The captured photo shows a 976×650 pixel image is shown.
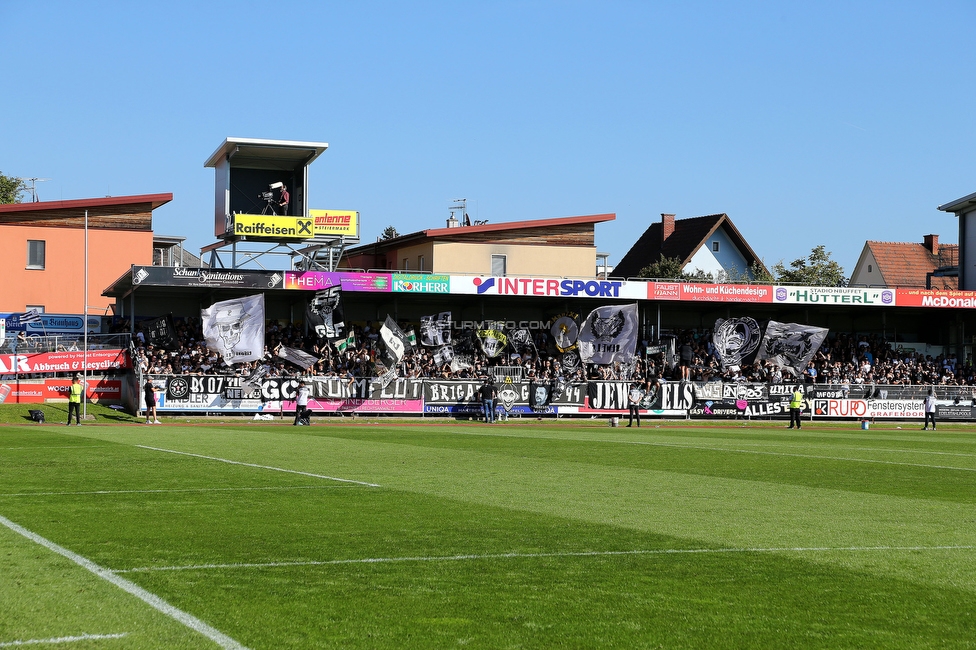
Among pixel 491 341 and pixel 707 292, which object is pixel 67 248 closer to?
pixel 491 341

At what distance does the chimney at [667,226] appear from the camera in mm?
78375

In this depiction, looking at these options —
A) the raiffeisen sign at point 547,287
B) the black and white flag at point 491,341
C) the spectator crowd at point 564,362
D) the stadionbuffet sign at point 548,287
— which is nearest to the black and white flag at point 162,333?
the spectator crowd at point 564,362

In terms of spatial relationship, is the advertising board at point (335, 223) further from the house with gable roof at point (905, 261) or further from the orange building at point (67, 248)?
the house with gable roof at point (905, 261)

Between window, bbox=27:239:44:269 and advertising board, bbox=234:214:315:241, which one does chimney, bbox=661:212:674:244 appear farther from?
window, bbox=27:239:44:269

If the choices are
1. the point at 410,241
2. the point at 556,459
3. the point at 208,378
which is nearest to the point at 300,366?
A: the point at 208,378

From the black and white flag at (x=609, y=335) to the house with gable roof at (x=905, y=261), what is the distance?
39.9 metres

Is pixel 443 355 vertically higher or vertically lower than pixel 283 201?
lower

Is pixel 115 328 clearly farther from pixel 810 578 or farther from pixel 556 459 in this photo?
pixel 810 578

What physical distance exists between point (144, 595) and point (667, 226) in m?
74.2

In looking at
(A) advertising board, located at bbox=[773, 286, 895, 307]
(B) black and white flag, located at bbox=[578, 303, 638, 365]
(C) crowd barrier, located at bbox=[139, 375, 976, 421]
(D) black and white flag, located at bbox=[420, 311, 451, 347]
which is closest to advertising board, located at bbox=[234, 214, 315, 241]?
(D) black and white flag, located at bbox=[420, 311, 451, 347]

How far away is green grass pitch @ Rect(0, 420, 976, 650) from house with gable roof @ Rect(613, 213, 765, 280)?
2305 inches

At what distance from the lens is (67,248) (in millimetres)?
51219

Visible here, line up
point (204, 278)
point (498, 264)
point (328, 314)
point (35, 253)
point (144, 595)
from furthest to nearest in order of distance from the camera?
1. point (498, 264)
2. point (35, 253)
3. point (204, 278)
4. point (328, 314)
5. point (144, 595)

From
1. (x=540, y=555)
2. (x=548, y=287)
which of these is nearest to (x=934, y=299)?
(x=548, y=287)
